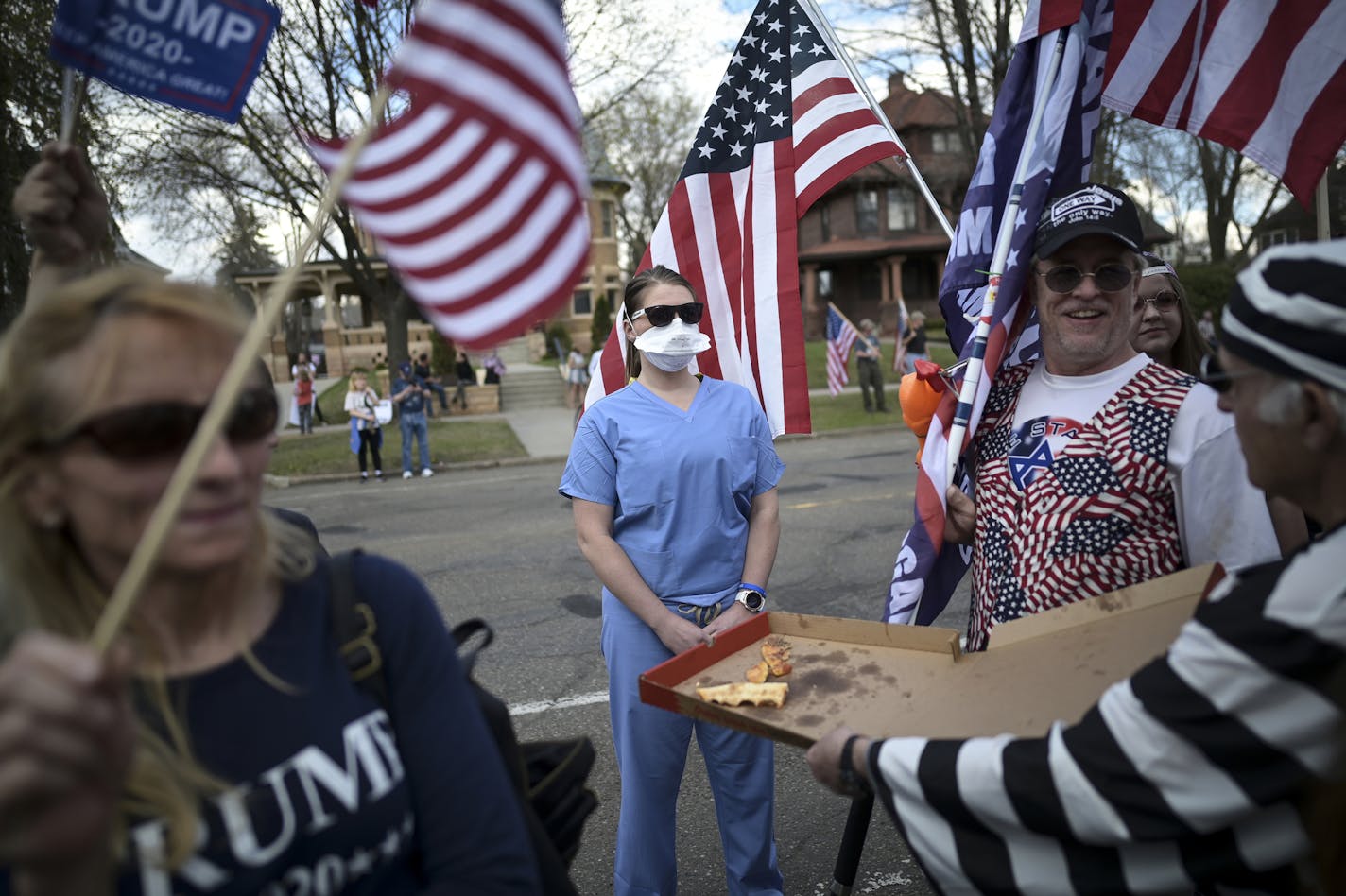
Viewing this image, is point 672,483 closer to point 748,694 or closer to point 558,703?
point 748,694

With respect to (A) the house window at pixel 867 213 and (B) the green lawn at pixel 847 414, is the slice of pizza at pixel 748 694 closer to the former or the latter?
(B) the green lawn at pixel 847 414

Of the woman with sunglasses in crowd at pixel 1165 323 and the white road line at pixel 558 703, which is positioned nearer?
the woman with sunglasses in crowd at pixel 1165 323

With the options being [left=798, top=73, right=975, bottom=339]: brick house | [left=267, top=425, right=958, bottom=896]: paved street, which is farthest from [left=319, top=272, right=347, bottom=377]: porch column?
[left=267, top=425, right=958, bottom=896]: paved street

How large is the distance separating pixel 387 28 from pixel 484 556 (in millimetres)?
11824

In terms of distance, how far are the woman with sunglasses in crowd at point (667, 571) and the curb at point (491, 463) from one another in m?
11.2

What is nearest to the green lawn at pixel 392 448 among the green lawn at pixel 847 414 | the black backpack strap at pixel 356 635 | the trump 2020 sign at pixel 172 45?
the green lawn at pixel 847 414

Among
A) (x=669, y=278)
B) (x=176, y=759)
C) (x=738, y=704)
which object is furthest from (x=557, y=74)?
(x=669, y=278)

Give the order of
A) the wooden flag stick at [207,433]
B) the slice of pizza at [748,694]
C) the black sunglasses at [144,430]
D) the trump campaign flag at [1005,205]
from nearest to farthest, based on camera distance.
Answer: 1. the wooden flag stick at [207,433]
2. the black sunglasses at [144,430]
3. the slice of pizza at [748,694]
4. the trump campaign flag at [1005,205]

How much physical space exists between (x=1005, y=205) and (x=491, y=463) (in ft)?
44.2

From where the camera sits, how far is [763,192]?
3936 mm

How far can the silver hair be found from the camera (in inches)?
55.6

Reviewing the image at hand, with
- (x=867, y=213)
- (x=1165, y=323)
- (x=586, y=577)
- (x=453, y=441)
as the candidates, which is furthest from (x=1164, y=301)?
(x=867, y=213)

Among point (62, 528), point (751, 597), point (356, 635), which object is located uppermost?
point (62, 528)

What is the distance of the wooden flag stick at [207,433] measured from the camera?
3.58 ft
